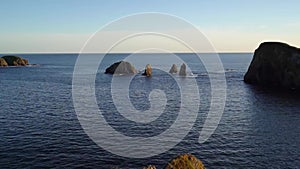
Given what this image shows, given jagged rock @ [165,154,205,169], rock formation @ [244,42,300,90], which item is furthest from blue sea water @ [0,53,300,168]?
rock formation @ [244,42,300,90]

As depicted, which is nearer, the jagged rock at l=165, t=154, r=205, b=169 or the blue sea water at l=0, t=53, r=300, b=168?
the jagged rock at l=165, t=154, r=205, b=169

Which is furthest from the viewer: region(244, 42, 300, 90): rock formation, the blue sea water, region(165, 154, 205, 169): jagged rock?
region(244, 42, 300, 90): rock formation

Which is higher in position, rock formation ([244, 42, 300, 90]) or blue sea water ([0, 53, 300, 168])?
rock formation ([244, 42, 300, 90])

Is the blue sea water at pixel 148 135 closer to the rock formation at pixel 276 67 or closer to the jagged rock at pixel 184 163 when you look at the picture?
the jagged rock at pixel 184 163

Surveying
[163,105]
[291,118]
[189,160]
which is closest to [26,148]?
[189,160]

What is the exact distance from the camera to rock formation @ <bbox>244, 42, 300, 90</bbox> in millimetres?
110125

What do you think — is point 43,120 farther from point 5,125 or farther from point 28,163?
point 28,163

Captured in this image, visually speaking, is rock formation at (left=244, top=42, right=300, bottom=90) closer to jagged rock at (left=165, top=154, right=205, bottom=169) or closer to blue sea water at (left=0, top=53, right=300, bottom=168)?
blue sea water at (left=0, top=53, right=300, bottom=168)

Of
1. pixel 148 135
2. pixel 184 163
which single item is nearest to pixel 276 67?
pixel 148 135

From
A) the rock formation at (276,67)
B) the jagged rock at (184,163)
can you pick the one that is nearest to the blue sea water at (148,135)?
the jagged rock at (184,163)

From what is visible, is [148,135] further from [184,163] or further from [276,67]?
[276,67]

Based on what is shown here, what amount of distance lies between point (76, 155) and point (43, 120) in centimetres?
2333

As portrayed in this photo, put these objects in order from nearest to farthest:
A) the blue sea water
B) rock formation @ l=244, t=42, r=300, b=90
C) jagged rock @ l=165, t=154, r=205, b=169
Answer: jagged rock @ l=165, t=154, r=205, b=169 → the blue sea water → rock formation @ l=244, t=42, r=300, b=90

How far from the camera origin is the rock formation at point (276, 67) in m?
110
